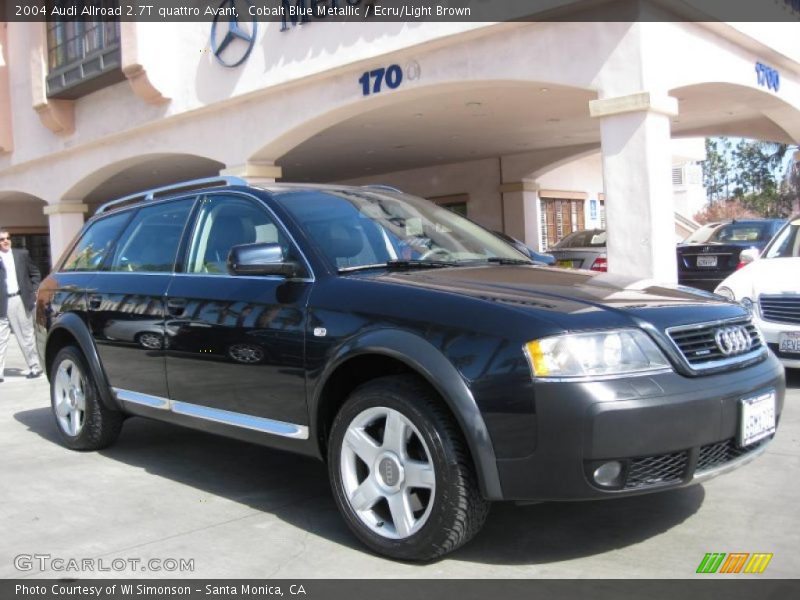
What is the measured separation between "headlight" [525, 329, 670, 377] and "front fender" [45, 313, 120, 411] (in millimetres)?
3286

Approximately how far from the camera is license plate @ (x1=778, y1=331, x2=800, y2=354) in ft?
22.7

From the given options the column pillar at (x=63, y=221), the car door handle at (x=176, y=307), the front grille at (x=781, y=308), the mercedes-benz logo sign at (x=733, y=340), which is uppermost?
the column pillar at (x=63, y=221)

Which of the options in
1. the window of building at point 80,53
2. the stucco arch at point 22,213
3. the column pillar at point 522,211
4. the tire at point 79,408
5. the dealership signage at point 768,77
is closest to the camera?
the tire at point 79,408

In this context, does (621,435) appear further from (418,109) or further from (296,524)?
(418,109)

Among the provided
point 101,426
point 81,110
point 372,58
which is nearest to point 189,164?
point 81,110

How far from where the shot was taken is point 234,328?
171 inches

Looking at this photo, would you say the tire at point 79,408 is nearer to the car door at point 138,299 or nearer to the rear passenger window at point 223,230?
the car door at point 138,299

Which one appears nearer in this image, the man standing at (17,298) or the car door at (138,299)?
the car door at (138,299)

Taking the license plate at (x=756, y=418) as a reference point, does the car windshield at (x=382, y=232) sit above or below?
above

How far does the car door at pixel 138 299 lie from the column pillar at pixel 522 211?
16.6 metres

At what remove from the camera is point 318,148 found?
58.0 ft

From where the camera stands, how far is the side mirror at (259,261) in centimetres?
400

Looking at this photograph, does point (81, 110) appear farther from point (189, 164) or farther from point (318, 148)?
point (318, 148)
